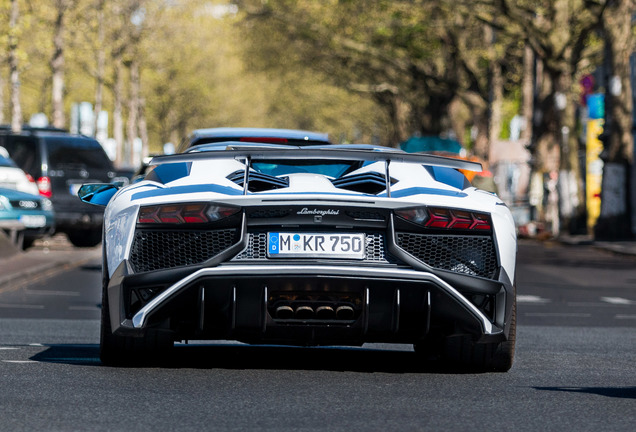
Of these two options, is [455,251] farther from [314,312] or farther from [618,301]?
[618,301]

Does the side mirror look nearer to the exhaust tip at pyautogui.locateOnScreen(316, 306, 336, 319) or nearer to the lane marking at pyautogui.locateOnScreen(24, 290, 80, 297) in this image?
the exhaust tip at pyautogui.locateOnScreen(316, 306, 336, 319)

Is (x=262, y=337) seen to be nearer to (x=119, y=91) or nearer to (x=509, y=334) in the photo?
(x=509, y=334)

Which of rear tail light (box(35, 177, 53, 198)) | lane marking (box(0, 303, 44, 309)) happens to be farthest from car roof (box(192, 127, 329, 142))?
rear tail light (box(35, 177, 53, 198))

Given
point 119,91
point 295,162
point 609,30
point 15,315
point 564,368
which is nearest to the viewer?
point 295,162

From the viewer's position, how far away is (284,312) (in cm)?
750

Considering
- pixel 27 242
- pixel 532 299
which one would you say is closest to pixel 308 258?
pixel 532 299

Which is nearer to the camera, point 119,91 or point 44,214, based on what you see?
point 44,214

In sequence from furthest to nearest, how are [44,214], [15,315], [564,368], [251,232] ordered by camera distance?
[44,214] → [15,315] → [564,368] → [251,232]

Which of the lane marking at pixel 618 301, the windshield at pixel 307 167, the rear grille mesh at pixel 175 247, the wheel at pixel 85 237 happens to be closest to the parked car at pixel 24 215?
the wheel at pixel 85 237

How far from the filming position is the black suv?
26.7 meters

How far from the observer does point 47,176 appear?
87.6 ft

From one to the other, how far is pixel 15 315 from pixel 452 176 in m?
5.69

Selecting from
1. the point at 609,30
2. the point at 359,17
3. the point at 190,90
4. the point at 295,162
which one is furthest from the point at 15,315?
the point at 190,90

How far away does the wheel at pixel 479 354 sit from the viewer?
8.04 meters
